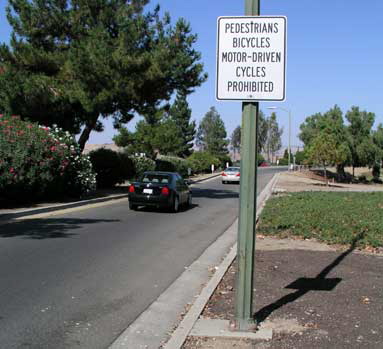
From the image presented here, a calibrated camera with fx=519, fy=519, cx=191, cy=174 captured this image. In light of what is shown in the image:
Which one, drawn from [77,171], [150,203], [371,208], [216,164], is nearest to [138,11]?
[77,171]

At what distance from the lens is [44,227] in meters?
12.7

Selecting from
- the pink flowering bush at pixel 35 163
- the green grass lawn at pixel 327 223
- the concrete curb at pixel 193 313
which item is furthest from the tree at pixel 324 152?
the concrete curb at pixel 193 313

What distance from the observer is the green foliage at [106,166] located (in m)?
27.3

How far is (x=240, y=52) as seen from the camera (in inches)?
197

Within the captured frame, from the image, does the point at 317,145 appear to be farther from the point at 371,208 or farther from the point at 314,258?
the point at 314,258

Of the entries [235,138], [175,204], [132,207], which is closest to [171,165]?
[132,207]

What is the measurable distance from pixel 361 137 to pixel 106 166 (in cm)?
4258

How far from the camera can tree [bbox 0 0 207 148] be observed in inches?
824

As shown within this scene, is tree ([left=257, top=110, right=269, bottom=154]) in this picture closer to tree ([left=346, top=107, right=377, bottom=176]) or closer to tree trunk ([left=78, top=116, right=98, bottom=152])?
tree ([left=346, top=107, right=377, bottom=176])

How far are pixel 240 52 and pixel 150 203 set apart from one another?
12.9 metres

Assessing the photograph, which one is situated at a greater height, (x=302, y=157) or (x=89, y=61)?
(x=89, y=61)

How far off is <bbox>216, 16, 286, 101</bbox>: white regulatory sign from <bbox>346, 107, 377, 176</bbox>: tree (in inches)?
2264

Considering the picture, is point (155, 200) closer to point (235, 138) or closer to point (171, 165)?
point (171, 165)

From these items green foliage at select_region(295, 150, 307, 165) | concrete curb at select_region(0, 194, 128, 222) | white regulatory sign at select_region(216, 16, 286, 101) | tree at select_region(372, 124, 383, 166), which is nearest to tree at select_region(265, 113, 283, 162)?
green foliage at select_region(295, 150, 307, 165)
